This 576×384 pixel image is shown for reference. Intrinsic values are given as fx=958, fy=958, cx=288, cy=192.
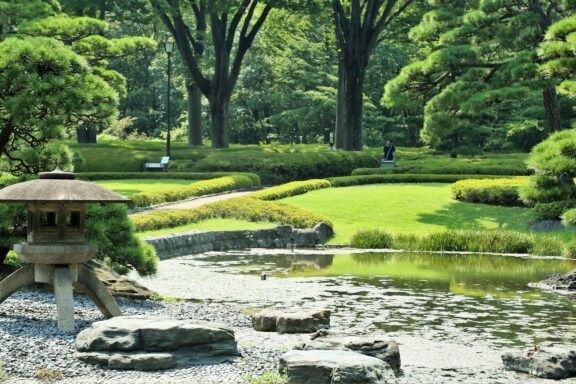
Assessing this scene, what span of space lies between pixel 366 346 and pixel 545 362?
1936 millimetres

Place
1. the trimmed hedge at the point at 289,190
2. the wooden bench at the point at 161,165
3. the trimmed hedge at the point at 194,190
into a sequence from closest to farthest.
A: 1. the trimmed hedge at the point at 194,190
2. the trimmed hedge at the point at 289,190
3. the wooden bench at the point at 161,165

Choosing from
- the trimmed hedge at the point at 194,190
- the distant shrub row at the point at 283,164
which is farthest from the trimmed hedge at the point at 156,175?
the distant shrub row at the point at 283,164

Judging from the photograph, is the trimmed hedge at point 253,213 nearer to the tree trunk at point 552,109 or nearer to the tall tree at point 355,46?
the tree trunk at point 552,109

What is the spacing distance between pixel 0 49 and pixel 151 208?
1358 centimetres

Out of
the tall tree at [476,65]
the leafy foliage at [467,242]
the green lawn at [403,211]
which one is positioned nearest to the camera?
the leafy foliage at [467,242]

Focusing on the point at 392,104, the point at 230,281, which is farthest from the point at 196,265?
the point at 392,104

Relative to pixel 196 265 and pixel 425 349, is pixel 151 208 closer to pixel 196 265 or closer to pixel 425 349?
pixel 196 265

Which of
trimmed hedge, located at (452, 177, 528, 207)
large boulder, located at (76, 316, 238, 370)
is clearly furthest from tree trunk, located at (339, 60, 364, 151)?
large boulder, located at (76, 316, 238, 370)

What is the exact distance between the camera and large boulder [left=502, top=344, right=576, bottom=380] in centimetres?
1028

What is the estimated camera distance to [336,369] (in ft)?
30.1

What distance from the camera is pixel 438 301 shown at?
619 inches

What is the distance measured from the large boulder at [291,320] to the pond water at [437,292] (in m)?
0.69

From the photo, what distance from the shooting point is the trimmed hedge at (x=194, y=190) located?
94.1ft

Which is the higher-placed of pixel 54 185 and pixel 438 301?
pixel 54 185
